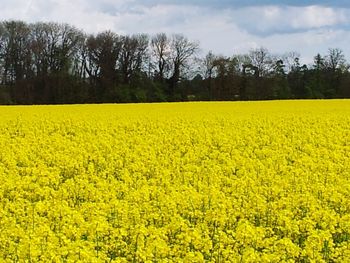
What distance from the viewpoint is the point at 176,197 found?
9.14 m

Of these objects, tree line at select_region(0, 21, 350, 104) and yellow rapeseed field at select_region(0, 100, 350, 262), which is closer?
yellow rapeseed field at select_region(0, 100, 350, 262)

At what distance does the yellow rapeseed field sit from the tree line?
35.5 meters

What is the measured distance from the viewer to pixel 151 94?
5375cm

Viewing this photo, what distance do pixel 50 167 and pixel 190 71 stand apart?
154 feet

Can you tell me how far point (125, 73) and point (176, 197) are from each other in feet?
159

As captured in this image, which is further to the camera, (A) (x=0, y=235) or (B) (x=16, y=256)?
(A) (x=0, y=235)

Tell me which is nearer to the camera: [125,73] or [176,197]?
[176,197]

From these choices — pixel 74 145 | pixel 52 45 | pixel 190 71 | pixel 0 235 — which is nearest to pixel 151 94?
pixel 190 71

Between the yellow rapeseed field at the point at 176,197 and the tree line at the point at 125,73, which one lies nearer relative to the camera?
the yellow rapeseed field at the point at 176,197

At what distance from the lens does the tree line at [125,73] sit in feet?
174

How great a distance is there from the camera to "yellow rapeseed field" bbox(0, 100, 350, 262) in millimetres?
6777

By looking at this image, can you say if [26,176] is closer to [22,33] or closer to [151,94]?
[151,94]

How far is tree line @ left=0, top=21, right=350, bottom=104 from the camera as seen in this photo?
53.0 meters

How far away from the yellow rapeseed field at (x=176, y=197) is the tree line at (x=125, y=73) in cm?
3546
